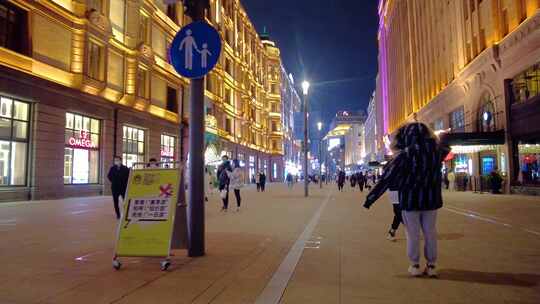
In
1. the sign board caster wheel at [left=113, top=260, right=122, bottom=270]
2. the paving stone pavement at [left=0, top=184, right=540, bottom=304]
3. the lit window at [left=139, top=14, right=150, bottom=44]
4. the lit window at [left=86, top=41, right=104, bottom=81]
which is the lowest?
the paving stone pavement at [left=0, top=184, right=540, bottom=304]

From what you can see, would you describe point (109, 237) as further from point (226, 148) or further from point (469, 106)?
point (226, 148)

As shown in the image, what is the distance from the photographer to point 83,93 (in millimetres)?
22547

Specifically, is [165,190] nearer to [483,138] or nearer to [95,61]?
[95,61]

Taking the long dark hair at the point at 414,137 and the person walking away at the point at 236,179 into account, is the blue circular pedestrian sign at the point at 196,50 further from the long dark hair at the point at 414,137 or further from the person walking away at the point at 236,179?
the person walking away at the point at 236,179

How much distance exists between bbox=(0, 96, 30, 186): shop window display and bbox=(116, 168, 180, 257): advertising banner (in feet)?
52.5

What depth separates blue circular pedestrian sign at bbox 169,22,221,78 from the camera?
19.7ft

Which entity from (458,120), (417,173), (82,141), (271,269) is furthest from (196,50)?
(458,120)

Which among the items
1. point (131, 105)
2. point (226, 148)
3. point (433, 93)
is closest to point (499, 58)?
point (433, 93)

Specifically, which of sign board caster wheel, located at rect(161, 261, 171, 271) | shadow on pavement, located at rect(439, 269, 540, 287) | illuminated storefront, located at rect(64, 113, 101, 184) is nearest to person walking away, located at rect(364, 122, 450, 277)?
shadow on pavement, located at rect(439, 269, 540, 287)

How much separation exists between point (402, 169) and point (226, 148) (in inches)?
1628

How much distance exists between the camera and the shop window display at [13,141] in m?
18.4

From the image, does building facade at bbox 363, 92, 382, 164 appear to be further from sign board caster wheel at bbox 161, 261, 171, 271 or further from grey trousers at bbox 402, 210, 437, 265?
sign board caster wheel at bbox 161, 261, 171, 271

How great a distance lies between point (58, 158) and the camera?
2098cm

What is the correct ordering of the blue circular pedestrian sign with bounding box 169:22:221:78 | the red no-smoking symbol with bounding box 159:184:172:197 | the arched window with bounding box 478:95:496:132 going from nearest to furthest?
the red no-smoking symbol with bounding box 159:184:172:197 < the blue circular pedestrian sign with bounding box 169:22:221:78 < the arched window with bounding box 478:95:496:132
